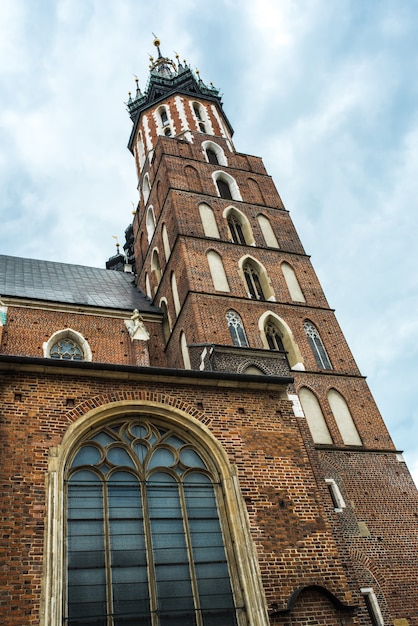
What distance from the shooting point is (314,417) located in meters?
15.4

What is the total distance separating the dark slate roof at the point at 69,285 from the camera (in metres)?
19.8

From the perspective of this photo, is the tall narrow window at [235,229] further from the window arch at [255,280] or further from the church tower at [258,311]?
the window arch at [255,280]

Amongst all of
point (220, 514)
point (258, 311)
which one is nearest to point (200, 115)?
point (258, 311)

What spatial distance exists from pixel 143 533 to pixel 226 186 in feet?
58.4

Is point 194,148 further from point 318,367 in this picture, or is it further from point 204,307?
point 318,367

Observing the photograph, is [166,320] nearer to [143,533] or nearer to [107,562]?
[143,533]

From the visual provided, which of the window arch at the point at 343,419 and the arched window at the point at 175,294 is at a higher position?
the arched window at the point at 175,294

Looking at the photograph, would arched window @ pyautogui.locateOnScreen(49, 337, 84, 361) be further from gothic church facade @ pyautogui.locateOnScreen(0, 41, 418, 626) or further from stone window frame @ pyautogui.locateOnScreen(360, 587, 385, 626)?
stone window frame @ pyautogui.locateOnScreen(360, 587, 385, 626)

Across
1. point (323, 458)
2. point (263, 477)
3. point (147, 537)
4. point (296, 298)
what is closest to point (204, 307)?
point (296, 298)

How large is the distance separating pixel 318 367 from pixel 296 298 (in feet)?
10.5

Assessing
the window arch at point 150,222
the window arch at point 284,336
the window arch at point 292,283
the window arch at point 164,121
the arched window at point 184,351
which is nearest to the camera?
the window arch at point 284,336

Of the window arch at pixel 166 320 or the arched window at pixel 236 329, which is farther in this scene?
Result: the window arch at pixel 166 320

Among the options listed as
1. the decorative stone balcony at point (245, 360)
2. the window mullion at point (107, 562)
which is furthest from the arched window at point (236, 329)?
the window mullion at point (107, 562)

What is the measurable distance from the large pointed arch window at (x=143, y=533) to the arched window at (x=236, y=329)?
7.77 m
